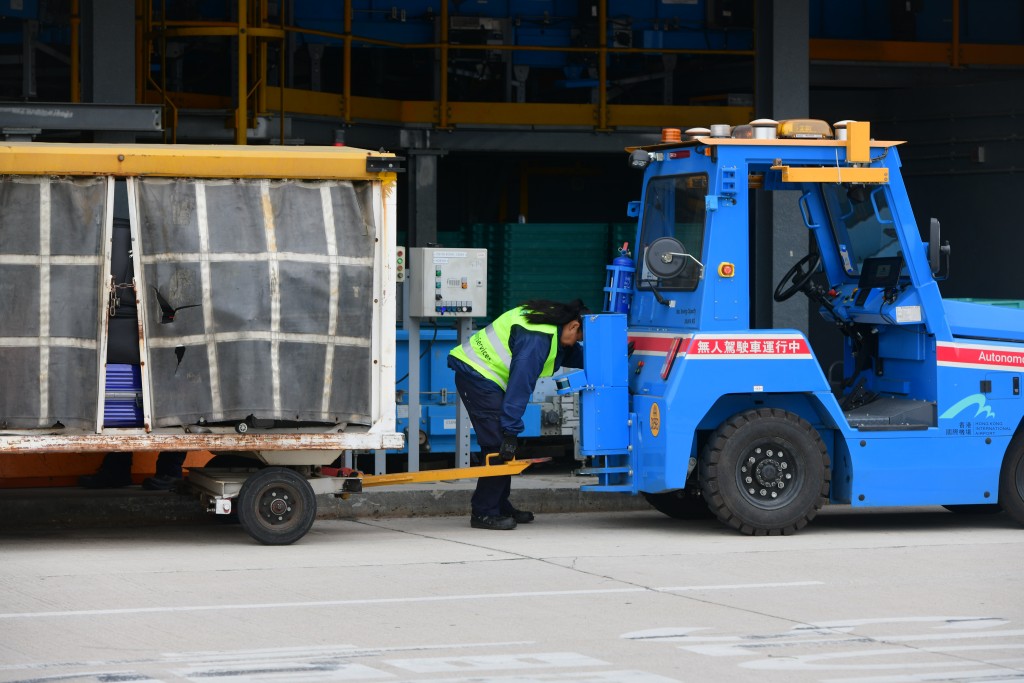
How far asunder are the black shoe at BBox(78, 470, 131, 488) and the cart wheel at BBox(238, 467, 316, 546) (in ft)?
5.97

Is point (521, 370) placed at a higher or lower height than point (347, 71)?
lower

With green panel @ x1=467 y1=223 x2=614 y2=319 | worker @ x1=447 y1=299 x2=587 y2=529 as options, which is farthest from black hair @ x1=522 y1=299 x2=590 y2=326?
green panel @ x1=467 y1=223 x2=614 y2=319

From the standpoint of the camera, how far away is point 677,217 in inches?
421

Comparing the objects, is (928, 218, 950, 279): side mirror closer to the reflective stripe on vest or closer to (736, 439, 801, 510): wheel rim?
(736, 439, 801, 510): wheel rim

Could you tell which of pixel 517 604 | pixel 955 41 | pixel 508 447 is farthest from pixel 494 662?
pixel 955 41

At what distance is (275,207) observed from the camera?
978 cm

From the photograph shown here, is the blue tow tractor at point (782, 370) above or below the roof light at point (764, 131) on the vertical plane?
below

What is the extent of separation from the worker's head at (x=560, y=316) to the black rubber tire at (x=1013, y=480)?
296cm

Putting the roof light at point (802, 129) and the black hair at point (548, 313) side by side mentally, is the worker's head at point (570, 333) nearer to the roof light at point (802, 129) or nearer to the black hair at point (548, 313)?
the black hair at point (548, 313)

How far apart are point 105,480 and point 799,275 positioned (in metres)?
5.01

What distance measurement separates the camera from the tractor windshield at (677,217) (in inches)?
408

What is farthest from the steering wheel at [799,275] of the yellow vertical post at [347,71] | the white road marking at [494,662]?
the yellow vertical post at [347,71]

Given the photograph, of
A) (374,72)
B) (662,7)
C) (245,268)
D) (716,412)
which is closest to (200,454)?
(245,268)

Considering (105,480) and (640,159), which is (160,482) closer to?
(105,480)
